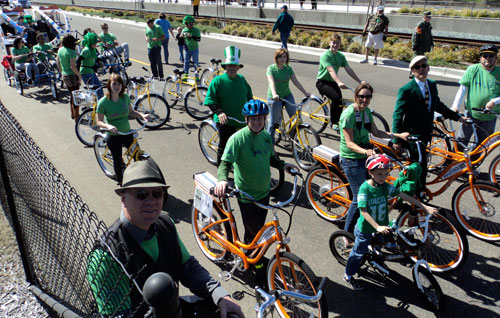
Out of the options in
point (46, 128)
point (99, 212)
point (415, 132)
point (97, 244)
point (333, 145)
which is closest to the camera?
point (97, 244)

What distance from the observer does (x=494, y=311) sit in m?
4.20

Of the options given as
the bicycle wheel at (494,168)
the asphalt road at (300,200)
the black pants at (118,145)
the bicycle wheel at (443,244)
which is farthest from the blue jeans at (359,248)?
the black pants at (118,145)

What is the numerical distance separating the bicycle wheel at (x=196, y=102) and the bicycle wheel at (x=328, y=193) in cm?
513

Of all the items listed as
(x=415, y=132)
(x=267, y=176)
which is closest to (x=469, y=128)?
(x=415, y=132)

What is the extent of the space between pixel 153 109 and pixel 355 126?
6.87m

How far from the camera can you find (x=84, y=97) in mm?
9977

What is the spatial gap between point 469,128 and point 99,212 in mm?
6305

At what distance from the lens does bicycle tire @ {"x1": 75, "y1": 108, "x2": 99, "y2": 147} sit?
938 centimetres

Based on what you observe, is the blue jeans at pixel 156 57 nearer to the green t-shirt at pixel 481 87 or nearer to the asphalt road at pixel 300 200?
the asphalt road at pixel 300 200

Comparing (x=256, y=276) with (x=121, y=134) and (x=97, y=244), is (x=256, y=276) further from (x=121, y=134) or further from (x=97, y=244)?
(x=121, y=134)

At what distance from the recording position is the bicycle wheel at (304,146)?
7.56 metres

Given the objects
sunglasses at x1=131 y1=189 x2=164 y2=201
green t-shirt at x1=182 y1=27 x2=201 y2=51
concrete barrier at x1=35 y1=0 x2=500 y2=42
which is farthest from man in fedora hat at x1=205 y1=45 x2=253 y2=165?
concrete barrier at x1=35 y1=0 x2=500 y2=42

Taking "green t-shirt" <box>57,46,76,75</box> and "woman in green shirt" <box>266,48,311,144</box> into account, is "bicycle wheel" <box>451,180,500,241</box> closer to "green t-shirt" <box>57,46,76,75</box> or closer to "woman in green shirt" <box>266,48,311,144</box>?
"woman in green shirt" <box>266,48,311,144</box>

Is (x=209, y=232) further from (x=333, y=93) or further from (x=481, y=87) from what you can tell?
(x=481, y=87)
